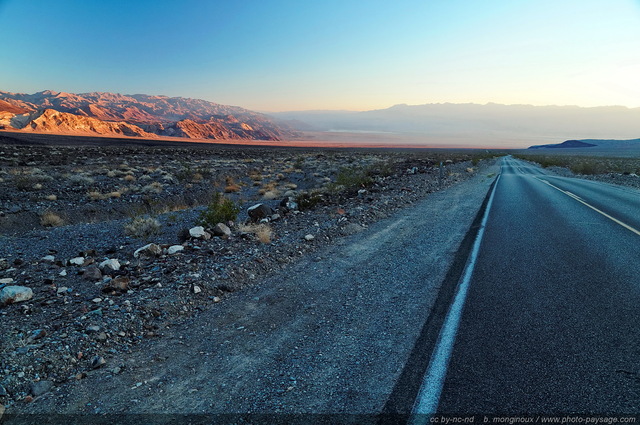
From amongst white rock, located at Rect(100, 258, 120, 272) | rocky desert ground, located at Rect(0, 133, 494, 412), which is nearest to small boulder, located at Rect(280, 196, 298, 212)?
rocky desert ground, located at Rect(0, 133, 494, 412)

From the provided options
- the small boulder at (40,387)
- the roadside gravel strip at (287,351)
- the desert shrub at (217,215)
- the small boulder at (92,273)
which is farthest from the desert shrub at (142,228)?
the small boulder at (40,387)

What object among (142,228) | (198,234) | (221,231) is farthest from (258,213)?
(142,228)

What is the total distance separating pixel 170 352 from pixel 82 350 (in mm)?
955

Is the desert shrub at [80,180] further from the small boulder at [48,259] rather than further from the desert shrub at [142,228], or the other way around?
the small boulder at [48,259]

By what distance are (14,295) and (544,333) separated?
691 centimetres

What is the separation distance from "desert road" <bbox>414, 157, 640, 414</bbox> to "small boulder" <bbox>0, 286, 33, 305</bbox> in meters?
5.41

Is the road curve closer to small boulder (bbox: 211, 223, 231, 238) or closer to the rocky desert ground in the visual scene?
the rocky desert ground

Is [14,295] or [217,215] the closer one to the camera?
[14,295]

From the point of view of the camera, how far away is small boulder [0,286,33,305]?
4.57 metres

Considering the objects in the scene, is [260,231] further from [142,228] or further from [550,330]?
[550,330]

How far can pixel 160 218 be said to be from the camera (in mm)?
11570

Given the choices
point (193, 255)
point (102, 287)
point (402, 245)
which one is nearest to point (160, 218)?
point (193, 255)

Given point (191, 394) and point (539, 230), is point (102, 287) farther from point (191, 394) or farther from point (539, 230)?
point (539, 230)

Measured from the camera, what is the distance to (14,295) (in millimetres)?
4652
